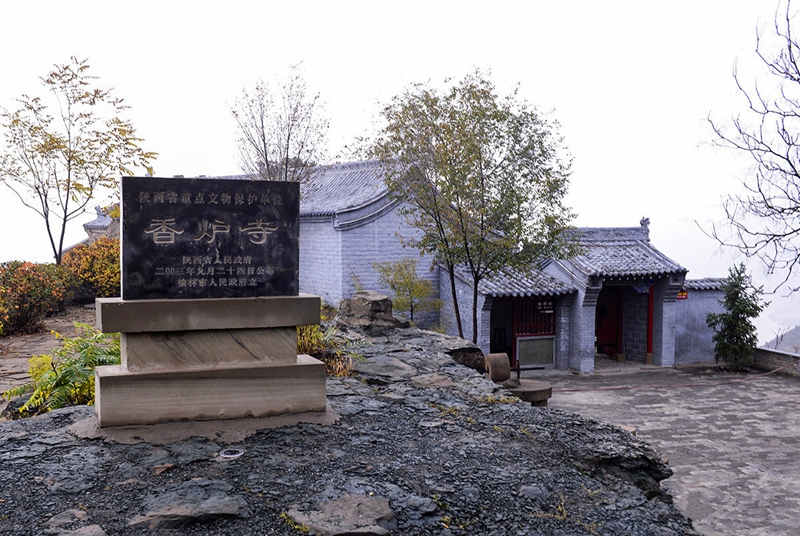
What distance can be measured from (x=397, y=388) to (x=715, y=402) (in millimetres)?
12985

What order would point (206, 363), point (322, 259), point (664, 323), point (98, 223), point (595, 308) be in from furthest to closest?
point (98, 223) < point (322, 259) < point (664, 323) < point (595, 308) < point (206, 363)

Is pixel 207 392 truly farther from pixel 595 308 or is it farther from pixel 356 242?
pixel 595 308

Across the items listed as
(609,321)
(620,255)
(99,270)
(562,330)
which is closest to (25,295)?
(99,270)

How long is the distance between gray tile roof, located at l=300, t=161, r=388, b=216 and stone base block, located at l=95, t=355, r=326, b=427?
50.2ft

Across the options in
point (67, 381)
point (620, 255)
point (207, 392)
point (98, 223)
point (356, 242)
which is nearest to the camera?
point (207, 392)

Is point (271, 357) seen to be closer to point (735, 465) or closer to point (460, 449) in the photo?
point (460, 449)

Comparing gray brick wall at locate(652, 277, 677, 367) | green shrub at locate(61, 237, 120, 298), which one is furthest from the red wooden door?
green shrub at locate(61, 237, 120, 298)

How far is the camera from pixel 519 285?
1995 centimetres

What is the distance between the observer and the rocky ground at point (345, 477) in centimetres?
380

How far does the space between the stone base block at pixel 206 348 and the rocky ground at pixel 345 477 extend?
0.52 metres

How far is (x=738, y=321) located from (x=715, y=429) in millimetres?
7872

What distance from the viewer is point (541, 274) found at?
836 inches

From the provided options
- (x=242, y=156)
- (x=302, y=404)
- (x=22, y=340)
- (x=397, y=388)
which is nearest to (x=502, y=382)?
(x=397, y=388)

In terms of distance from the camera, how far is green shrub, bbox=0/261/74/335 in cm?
1168
